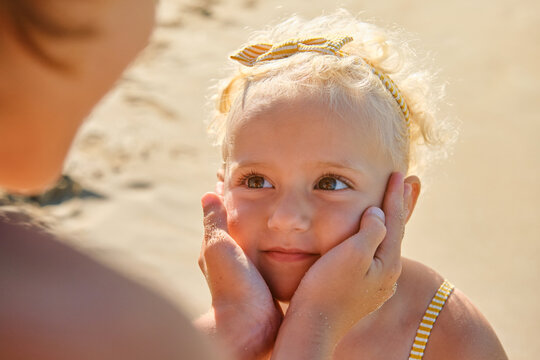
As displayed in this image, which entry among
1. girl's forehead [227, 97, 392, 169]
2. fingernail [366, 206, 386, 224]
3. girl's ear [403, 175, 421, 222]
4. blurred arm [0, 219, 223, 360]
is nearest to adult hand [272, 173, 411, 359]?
fingernail [366, 206, 386, 224]

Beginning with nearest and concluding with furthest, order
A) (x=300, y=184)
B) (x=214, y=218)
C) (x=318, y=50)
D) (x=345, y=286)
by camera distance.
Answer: (x=345, y=286) → (x=300, y=184) → (x=214, y=218) → (x=318, y=50)

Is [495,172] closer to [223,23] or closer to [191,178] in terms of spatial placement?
[191,178]

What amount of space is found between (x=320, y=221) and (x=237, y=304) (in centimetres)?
39

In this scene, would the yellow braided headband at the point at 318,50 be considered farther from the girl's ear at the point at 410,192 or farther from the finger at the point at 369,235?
the finger at the point at 369,235

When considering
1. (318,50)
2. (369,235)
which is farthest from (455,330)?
(318,50)

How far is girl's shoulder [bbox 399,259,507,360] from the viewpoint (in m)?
2.83

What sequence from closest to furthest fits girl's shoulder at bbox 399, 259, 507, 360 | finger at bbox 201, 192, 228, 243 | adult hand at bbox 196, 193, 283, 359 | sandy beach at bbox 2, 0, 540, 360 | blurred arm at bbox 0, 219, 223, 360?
blurred arm at bbox 0, 219, 223, 360, adult hand at bbox 196, 193, 283, 359, finger at bbox 201, 192, 228, 243, girl's shoulder at bbox 399, 259, 507, 360, sandy beach at bbox 2, 0, 540, 360

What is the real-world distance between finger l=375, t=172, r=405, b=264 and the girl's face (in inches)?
1.8

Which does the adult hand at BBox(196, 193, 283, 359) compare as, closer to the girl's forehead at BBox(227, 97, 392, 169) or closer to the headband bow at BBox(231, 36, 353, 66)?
the girl's forehead at BBox(227, 97, 392, 169)

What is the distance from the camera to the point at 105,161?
530 centimetres

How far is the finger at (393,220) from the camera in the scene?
2537mm

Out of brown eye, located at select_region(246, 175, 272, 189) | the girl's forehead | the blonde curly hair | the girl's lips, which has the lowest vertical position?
the girl's lips

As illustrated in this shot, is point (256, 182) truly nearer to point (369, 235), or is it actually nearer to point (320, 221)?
point (320, 221)

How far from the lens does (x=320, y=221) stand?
250 cm
